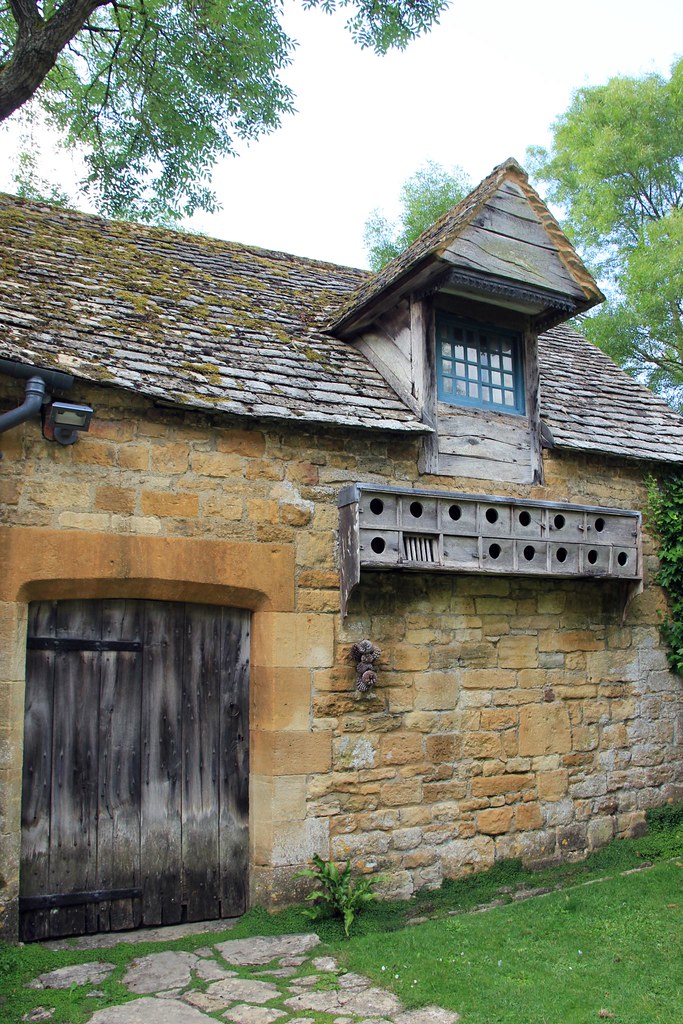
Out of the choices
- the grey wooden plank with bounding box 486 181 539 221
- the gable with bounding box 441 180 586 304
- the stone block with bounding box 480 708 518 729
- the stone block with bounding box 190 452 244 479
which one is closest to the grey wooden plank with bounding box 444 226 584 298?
the gable with bounding box 441 180 586 304

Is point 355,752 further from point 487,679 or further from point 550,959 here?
point 550,959

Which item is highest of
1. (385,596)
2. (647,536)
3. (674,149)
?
(674,149)

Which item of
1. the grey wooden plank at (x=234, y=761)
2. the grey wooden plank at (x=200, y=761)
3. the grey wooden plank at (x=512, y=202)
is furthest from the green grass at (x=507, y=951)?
the grey wooden plank at (x=512, y=202)

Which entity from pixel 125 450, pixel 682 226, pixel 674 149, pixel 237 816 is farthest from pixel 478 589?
pixel 674 149

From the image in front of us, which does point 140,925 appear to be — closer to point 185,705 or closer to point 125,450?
point 185,705

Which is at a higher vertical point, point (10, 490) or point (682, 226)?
point (682, 226)

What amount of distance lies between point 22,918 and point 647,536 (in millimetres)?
5815

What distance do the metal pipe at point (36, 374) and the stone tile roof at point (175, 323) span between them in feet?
0.37

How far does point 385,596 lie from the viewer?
20.9ft

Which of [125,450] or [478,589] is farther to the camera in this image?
[478,589]

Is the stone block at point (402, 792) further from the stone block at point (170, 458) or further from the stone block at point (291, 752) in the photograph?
the stone block at point (170, 458)

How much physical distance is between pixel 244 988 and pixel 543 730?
10.6ft

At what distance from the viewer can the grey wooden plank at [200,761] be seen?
18.7 ft

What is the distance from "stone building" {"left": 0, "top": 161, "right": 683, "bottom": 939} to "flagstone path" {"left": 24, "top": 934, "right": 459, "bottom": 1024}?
528 mm
